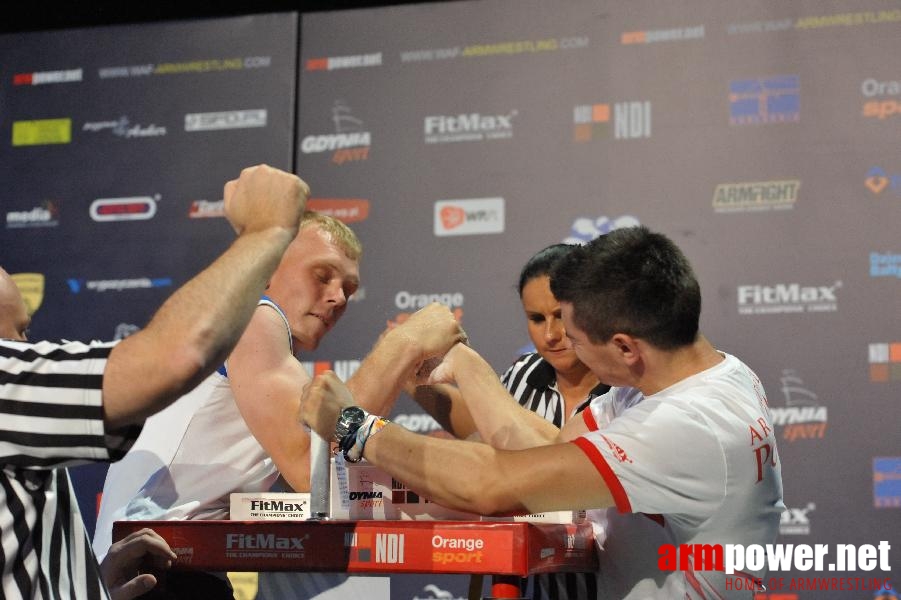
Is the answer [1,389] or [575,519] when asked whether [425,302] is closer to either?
[575,519]

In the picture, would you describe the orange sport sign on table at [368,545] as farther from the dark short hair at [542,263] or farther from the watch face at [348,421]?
the dark short hair at [542,263]

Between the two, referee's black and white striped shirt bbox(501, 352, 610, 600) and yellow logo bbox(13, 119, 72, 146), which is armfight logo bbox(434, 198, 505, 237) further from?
yellow logo bbox(13, 119, 72, 146)

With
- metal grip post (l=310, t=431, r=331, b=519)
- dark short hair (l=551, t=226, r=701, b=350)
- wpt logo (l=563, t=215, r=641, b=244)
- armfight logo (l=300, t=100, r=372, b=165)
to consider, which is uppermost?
armfight logo (l=300, t=100, r=372, b=165)

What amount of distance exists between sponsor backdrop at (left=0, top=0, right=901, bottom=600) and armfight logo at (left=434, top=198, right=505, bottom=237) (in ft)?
0.04

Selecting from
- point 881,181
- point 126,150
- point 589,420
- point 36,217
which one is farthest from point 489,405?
point 36,217

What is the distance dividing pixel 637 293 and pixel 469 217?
281 centimetres

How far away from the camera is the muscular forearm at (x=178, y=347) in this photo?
1220mm

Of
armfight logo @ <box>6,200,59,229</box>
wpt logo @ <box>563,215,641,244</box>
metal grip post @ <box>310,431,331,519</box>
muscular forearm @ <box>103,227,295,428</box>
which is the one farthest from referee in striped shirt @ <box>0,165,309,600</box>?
armfight logo @ <box>6,200,59,229</box>

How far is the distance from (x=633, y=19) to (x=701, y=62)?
396 millimetres

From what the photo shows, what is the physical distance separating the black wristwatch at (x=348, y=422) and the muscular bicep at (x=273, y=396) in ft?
0.65

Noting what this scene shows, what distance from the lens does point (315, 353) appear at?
188 inches

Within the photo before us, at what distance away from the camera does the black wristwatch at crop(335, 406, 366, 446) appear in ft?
6.15

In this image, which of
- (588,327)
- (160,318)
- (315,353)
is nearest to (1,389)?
(160,318)

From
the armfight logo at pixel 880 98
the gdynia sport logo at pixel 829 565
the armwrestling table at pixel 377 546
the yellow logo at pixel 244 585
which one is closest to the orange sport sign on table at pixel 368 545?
the armwrestling table at pixel 377 546
